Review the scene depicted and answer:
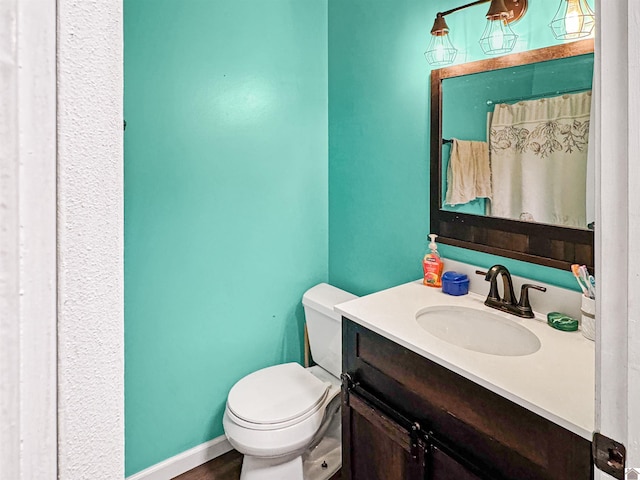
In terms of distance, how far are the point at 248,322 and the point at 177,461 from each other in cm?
68

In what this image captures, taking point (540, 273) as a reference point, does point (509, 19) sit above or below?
above

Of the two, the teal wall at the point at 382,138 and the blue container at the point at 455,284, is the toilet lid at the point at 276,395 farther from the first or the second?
the blue container at the point at 455,284

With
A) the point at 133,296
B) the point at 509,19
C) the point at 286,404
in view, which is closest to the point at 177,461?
the point at 286,404

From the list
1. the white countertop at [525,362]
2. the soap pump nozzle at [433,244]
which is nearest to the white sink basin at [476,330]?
the white countertop at [525,362]

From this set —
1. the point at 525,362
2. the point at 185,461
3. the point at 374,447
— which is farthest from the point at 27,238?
the point at 185,461

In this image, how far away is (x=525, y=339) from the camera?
131 centimetres

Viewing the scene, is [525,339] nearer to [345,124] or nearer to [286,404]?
[286,404]

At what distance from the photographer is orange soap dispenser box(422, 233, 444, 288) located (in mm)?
1670

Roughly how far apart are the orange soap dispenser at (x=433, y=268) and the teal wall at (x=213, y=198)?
715 mm

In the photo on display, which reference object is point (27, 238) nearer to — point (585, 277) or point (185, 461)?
point (585, 277)

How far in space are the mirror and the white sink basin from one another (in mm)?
244

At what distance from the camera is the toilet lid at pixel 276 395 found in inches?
62.5

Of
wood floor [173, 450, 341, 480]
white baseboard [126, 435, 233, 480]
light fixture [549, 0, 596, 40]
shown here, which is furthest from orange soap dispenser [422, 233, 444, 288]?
white baseboard [126, 435, 233, 480]

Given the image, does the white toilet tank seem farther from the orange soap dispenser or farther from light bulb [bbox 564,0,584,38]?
light bulb [bbox 564,0,584,38]
